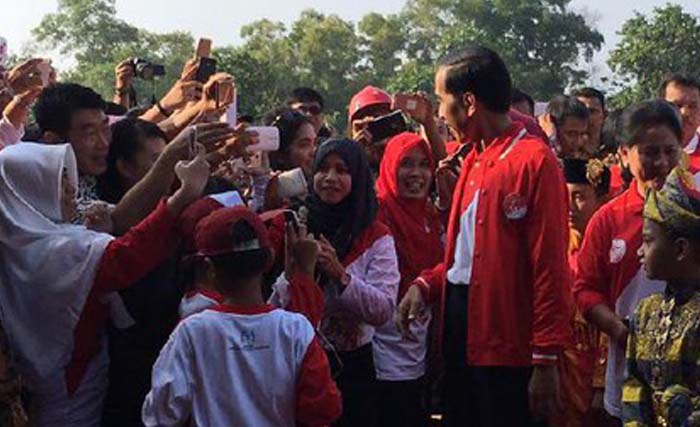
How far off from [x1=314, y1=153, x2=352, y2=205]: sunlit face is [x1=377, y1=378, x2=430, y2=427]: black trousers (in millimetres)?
938

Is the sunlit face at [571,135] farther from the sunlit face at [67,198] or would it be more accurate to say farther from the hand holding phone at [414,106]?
the sunlit face at [67,198]

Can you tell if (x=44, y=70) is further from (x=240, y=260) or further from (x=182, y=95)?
(x=240, y=260)

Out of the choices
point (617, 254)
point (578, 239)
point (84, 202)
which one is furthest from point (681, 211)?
point (84, 202)

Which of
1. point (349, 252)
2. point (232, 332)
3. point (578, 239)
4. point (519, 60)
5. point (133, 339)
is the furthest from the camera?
point (519, 60)

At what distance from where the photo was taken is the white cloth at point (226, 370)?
3295 millimetres

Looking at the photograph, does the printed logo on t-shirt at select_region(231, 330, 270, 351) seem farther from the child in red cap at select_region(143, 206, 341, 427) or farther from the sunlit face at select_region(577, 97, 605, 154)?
the sunlit face at select_region(577, 97, 605, 154)

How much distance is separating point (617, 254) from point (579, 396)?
863mm

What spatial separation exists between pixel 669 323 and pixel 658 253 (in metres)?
0.24

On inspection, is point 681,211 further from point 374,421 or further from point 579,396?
point 374,421

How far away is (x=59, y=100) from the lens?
14.0 feet

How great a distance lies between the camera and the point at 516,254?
385cm

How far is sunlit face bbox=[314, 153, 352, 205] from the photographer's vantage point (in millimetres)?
4676

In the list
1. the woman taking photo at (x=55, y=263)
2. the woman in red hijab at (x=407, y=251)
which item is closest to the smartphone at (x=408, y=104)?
the woman in red hijab at (x=407, y=251)

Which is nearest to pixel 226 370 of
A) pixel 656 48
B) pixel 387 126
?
pixel 387 126
